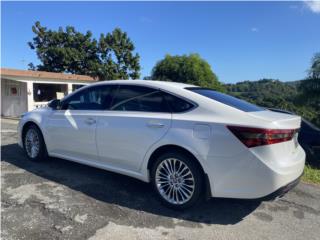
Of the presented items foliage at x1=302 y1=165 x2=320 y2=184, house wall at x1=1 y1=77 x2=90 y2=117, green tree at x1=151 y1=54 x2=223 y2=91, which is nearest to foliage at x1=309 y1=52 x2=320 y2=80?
foliage at x1=302 y1=165 x2=320 y2=184

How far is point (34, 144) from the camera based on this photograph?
5465 mm

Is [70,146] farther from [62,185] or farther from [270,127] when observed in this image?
[270,127]

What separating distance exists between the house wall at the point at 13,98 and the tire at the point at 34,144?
1157 cm

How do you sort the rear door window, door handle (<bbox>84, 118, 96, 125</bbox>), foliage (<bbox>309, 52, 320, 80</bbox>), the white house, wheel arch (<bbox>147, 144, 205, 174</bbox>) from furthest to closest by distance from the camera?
the white house
foliage (<bbox>309, 52, 320, 80</bbox>)
door handle (<bbox>84, 118, 96, 125</bbox>)
the rear door window
wheel arch (<bbox>147, 144, 205, 174</bbox>)

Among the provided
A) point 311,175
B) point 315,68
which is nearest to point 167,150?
point 311,175

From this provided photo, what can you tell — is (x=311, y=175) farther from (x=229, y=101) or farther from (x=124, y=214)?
(x=124, y=214)

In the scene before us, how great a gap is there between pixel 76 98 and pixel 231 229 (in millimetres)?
3206

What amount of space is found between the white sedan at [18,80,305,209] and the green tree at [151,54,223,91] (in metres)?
28.5

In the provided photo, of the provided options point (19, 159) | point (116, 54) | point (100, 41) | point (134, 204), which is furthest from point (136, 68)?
point (134, 204)

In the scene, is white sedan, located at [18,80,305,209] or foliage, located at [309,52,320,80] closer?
white sedan, located at [18,80,305,209]

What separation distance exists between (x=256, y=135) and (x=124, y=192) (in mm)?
2041

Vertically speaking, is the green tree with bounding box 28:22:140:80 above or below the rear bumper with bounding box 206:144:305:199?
above

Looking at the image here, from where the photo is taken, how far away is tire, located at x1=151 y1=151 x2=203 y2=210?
348 cm

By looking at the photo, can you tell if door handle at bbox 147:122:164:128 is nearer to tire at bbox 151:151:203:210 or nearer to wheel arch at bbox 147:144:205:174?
wheel arch at bbox 147:144:205:174
